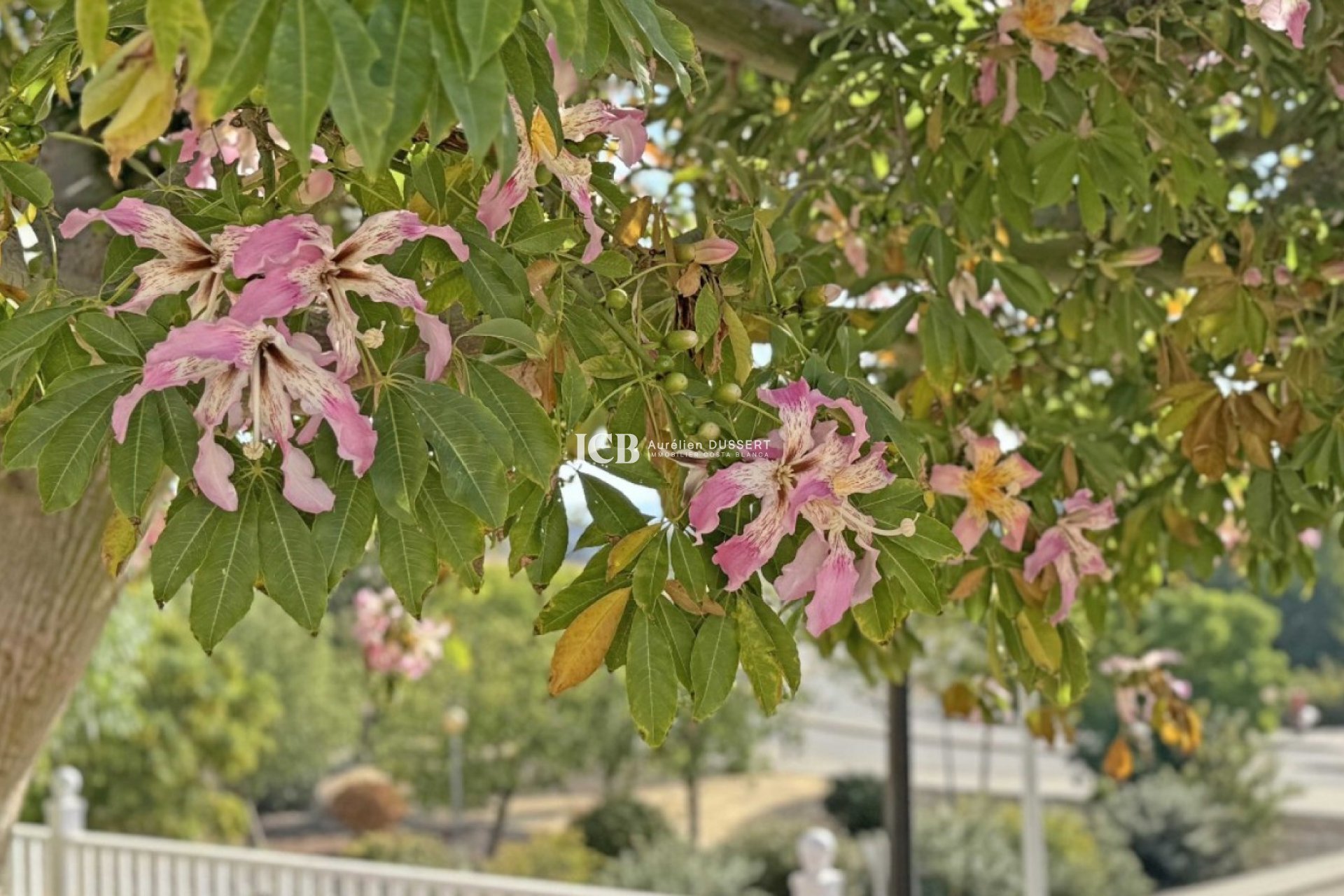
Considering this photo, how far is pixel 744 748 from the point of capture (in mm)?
8805

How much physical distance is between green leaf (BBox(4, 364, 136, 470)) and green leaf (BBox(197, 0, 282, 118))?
0.71ft

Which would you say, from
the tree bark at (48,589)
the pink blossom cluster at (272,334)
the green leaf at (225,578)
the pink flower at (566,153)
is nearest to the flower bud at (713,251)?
the pink flower at (566,153)

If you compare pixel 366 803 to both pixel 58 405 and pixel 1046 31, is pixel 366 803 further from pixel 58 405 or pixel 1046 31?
pixel 58 405

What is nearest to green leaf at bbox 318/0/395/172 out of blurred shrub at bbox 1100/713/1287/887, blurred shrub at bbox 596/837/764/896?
Result: blurred shrub at bbox 596/837/764/896

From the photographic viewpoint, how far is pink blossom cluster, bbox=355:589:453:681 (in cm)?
280

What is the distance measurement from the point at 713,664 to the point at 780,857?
6914 mm

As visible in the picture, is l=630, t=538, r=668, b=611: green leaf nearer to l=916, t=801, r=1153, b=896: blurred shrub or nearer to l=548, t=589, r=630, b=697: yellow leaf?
l=548, t=589, r=630, b=697: yellow leaf

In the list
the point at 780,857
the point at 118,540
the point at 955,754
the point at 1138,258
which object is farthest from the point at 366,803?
the point at 118,540

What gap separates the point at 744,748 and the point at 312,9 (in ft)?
28.2

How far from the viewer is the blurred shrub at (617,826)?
8.04m

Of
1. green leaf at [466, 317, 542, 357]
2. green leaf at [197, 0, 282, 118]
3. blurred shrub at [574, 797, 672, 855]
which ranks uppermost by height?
green leaf at [197, 0, 282, 118]

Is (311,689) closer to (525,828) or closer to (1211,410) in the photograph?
(525,828)

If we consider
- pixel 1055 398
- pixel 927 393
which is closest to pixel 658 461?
pixel 927 393

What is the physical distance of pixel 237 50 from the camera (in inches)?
17.7
